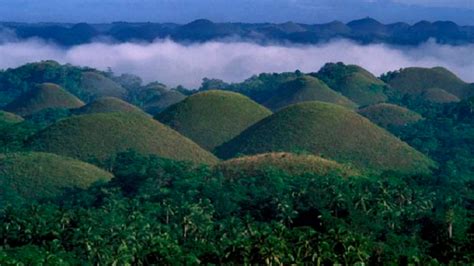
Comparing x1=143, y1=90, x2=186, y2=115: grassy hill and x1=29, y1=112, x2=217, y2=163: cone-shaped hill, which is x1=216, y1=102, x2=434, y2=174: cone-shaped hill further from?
x1=143, y1=90, x2=186, y2=115: grassy hill

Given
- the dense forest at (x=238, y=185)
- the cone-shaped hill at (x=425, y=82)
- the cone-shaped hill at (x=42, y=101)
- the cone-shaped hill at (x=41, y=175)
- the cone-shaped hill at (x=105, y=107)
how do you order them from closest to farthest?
the dense forest at (x=238, y=185)
the cone-shaped hill at (x=41, y=175)
the cone-shaped hill at (x=105, y=107)
the cone-shaped hill at (x=42, y=101)
the cone-shaped hill at (x=425, y=82)

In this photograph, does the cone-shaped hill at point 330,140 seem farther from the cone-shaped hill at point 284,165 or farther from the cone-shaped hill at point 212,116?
the cone-shaped hill at point 284,165

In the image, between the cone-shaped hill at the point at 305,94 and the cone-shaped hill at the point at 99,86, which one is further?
the cone-shaped hill at the point at 99,86

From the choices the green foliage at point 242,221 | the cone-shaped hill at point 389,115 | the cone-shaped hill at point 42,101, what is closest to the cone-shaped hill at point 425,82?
the cone-shaped hill at point 389,115

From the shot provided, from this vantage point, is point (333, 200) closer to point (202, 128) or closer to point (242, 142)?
point (242, 142)

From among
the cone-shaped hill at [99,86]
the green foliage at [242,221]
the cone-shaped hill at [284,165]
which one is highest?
the green foliage at [242,221]

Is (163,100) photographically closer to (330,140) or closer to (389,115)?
(389,115)
